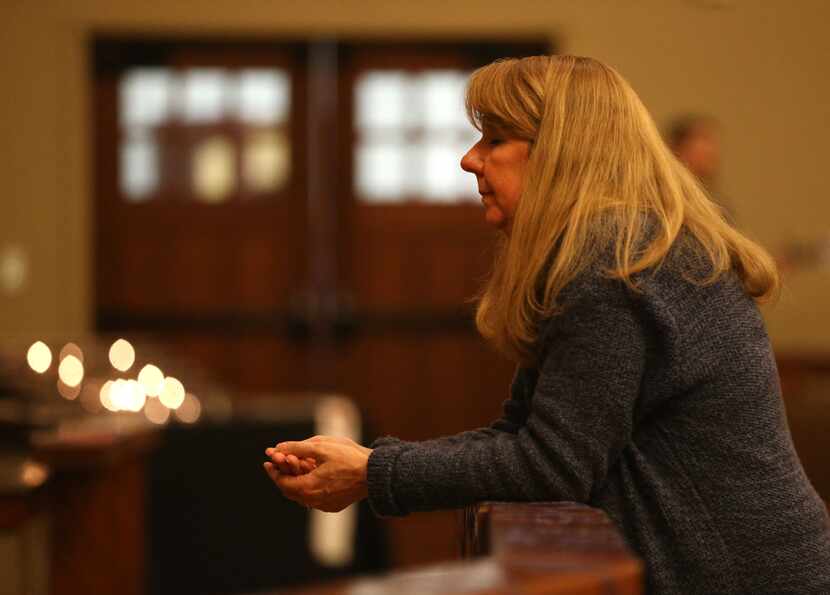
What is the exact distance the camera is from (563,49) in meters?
6.93

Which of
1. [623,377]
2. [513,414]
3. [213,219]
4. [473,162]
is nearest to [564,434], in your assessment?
[623,377]

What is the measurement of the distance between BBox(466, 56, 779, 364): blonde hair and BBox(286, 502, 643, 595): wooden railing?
11.6 inches

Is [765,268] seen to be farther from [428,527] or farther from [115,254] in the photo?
[115,254]

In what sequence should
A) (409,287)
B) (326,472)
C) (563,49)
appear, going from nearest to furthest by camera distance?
(326,472) → (563,49) → (409,287)

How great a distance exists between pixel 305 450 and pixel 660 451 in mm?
424

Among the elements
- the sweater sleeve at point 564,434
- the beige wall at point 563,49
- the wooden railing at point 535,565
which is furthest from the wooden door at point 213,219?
the wooden railing at point 535,565

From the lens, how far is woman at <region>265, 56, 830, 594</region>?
4.72 feet

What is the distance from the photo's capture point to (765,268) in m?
1.56

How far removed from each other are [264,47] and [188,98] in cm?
50

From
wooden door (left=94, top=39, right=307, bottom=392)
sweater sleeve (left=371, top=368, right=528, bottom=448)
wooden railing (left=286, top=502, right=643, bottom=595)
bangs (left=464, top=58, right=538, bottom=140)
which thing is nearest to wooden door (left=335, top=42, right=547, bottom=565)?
wooden door (left=94, top=39, right=307, bottom=392)

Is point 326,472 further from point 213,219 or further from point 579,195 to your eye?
point 213,219

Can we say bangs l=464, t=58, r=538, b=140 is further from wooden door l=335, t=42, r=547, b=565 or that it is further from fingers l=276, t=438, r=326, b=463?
wooden door l=335, t=42, r=547, b=565

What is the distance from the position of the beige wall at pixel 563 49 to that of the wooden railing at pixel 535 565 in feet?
19.2

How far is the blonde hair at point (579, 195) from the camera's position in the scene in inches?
58.7
